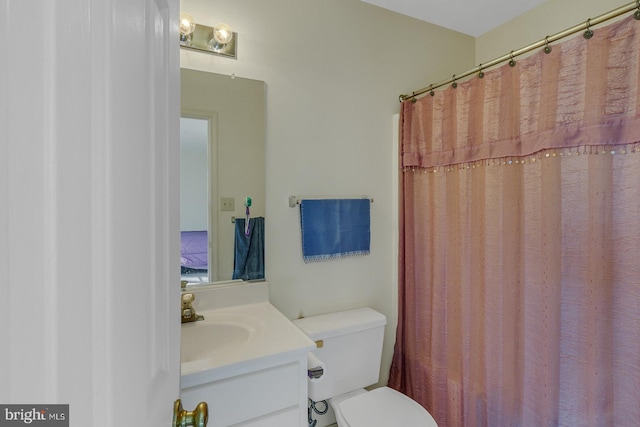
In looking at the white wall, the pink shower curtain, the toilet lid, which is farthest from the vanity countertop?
the pink shower curtain

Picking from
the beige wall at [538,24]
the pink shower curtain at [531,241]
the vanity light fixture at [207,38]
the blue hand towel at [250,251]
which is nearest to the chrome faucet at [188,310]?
the blue hand towel at [250,251]

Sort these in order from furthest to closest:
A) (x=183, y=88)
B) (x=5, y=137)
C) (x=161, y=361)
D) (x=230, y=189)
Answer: (x=230, y=189)
(x=183, y=88)
(x=161, y=361)
(x=5, y=137)

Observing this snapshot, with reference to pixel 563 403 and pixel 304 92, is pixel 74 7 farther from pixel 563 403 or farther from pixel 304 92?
pixel 563 403

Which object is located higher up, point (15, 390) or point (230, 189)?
point (230, 189)

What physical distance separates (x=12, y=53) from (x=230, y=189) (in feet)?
4.17

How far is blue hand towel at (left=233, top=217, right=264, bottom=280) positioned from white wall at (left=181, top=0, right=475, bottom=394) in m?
0.05

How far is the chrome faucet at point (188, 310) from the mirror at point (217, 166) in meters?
0.10

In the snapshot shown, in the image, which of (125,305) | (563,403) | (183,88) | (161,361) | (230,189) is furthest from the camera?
(230,189)

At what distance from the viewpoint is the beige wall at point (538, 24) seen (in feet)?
5.05

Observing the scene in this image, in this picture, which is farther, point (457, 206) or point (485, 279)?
point (457, 206)

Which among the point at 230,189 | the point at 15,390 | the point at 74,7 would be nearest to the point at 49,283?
the point at 15,390

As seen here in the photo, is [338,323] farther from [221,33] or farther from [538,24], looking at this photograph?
[538,24]

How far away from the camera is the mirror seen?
1.37 metres

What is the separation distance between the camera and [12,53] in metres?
0.22
